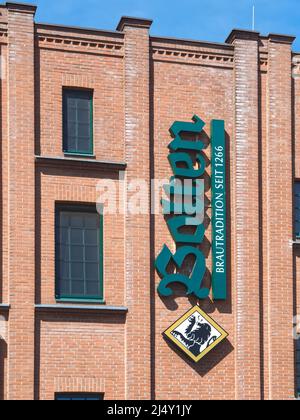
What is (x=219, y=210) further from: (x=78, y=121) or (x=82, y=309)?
(x=82, y=309)

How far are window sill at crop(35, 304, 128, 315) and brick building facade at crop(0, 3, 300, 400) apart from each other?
0.04m

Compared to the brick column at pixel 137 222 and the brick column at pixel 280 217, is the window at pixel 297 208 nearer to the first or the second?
the brick column at pixel 280 217

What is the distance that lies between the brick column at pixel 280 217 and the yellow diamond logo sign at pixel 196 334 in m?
1.60

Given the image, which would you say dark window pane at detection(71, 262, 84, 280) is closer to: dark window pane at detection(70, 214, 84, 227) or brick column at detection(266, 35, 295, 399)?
dark window pane at detection(70, 214, 84, 227)

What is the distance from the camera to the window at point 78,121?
1379 inches

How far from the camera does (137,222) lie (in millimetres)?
34812

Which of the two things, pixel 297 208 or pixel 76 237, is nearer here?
pixel 76 237

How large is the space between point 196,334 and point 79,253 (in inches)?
144

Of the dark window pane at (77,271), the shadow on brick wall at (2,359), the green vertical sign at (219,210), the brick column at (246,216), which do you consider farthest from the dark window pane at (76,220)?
the brick column at (246,216)

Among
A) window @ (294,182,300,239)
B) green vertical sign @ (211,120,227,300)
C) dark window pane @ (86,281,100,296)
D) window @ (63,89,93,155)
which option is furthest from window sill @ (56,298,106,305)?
window @ (294,182,300,239)

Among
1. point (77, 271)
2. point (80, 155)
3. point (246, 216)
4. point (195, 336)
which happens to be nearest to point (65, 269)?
point (77, 271)

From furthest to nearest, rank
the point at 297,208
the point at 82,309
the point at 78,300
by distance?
the point at 297,208 → the point at 78,300 → the point at 82,309
